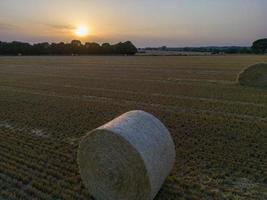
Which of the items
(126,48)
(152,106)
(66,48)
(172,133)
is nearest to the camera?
(172,133)

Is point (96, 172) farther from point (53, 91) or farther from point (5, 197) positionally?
point (53, 91)

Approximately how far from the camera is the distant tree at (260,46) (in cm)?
10056

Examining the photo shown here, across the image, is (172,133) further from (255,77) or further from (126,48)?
(126,48)

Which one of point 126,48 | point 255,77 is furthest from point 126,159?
point 126,48

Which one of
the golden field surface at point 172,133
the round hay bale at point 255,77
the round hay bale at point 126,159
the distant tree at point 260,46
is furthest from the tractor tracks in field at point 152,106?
the distant tree at point 260,46

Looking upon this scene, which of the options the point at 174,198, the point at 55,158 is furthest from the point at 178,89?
the point at 174,198

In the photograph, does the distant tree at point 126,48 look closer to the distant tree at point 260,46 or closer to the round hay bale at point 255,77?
the distant tree at point 260,46

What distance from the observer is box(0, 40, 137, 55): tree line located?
271ft

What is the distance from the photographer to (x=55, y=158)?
653 centimetres

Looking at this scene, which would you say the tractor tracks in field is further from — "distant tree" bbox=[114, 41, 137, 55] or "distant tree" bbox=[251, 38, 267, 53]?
"distant tree" bbox=[251, 38, 267, 53]

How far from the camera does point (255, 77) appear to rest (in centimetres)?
1814

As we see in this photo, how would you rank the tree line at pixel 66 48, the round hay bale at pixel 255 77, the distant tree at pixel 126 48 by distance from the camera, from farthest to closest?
1. the distant tree at pixel 126 48
2. the tree line at pixel 66 48
3. the round hay bale at pixel 255 77

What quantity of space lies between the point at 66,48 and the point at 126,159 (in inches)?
3317

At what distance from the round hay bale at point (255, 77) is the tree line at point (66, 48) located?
70.0 metres
